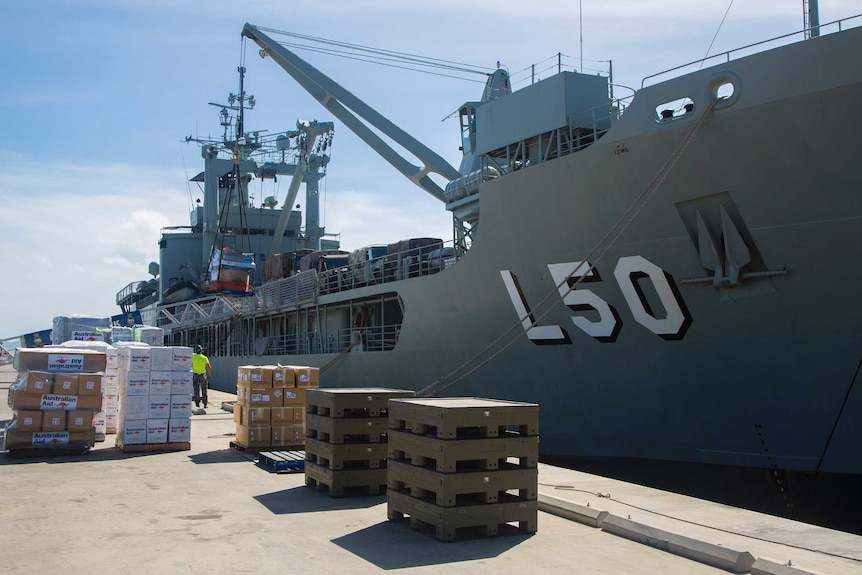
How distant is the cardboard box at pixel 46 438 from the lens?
9453 millimetres

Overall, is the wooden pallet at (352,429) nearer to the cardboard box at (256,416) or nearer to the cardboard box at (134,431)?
A: the cardboard box at (256,416)

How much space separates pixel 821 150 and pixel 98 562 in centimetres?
793

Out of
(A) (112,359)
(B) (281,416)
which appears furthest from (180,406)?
(A) (112,359)

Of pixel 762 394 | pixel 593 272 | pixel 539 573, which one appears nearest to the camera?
pixel 539 573

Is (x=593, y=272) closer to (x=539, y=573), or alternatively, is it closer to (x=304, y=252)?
(x=539, y=573)

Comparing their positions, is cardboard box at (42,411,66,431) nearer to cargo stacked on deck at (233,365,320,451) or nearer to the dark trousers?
cargo stacked on deck at (233,365,320,451)

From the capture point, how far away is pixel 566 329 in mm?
10812

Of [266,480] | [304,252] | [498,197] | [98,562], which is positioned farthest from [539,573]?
[304,252]

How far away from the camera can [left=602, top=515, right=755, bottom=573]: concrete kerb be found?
4566 millimetres

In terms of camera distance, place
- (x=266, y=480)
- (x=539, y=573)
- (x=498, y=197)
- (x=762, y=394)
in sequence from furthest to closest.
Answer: (x=498, y=197) < (x=762, y=394) < (x=266, y=480) < (x=539, y=573)

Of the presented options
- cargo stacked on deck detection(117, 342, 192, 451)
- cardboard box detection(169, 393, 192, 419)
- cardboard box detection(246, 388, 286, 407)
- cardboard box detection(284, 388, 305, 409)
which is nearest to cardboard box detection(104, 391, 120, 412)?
cargo stacked on deck detection(117, 342, 192, 451)

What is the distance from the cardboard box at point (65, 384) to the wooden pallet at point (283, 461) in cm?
271

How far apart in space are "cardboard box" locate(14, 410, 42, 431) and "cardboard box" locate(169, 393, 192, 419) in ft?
5.36

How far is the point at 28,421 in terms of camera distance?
9602mm
